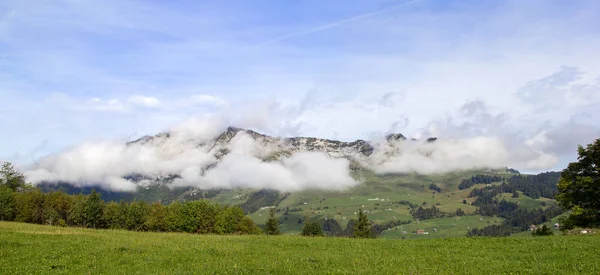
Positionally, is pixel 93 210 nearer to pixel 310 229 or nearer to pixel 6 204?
pixel 6 204

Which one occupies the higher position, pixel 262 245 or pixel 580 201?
pixel 580 201

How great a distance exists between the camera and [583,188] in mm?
58438

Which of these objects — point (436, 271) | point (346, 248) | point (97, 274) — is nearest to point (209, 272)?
point (97, 274)

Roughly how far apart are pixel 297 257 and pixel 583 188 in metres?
50.7

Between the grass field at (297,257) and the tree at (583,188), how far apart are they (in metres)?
23.5

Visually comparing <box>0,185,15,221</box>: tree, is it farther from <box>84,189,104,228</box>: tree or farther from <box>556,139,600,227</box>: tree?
<box>556,139,600,227</box>: tree

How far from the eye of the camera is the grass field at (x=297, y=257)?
25.5m

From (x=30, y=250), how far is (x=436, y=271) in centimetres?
3150

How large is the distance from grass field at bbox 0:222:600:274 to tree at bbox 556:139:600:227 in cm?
2352

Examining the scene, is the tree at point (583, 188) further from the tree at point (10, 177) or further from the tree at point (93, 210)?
the tree at point (10, 177)

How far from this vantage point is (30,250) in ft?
105

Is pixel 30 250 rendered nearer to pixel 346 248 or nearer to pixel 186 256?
pixel 186 256

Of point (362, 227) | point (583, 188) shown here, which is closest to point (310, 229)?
point (362, 227)

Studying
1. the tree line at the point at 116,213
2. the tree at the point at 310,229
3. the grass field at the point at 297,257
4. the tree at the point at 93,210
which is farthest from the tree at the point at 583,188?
the tree at the point at 93,210
